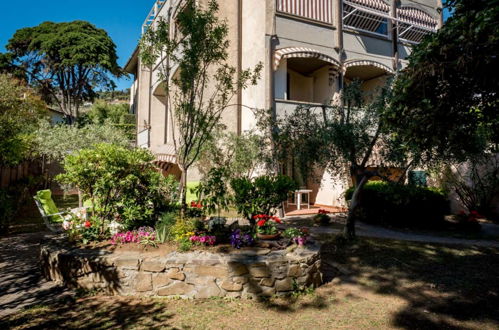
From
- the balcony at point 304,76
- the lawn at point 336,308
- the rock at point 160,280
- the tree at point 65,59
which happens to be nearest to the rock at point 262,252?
the lawn at point 336,308

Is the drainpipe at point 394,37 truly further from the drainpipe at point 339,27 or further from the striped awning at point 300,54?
the striped awning at point 300,54

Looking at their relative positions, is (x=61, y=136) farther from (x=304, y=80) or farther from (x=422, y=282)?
(x=422, y=282)

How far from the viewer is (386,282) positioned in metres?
6.33

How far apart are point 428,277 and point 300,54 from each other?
39.1 feet

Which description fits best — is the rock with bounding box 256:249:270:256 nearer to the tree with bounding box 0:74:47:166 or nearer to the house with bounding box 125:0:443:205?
the house with bounding box 125:0:443:205

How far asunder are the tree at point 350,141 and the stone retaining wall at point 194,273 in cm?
398

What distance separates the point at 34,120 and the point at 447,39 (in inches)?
998

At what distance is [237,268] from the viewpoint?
5344 mm

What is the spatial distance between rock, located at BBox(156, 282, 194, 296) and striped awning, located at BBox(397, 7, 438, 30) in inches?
801

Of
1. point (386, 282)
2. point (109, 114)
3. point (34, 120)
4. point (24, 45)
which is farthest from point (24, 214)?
point (109, 114)

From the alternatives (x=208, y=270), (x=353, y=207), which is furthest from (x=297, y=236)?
(x=353, y=207)

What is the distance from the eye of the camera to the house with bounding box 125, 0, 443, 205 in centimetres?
1495

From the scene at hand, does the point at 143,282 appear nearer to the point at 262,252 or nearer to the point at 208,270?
the point at 208,270

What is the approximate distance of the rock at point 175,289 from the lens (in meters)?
5.32
